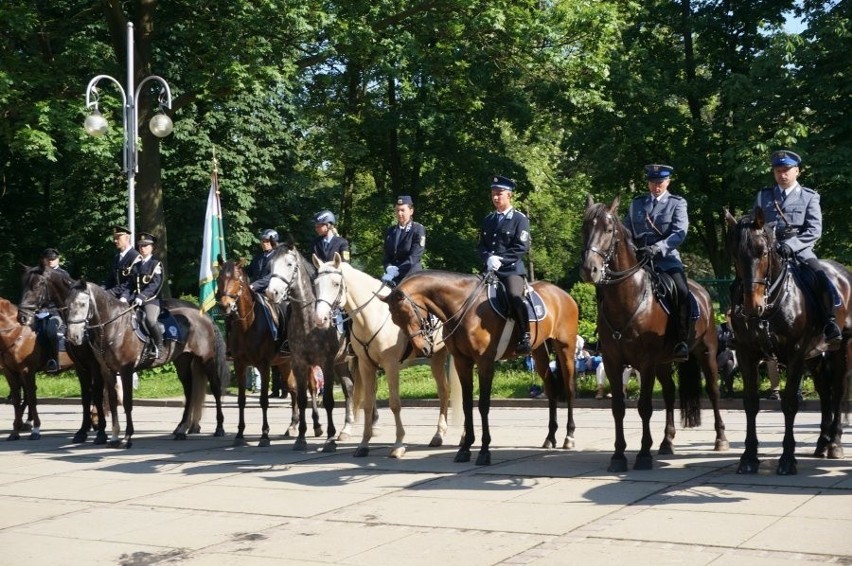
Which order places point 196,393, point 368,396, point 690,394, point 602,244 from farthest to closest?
point 196,393, point 368,396, point 690,394, point 602,244

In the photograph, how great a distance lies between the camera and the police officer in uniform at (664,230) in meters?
12.2

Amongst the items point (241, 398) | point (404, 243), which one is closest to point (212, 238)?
point (241, 398)

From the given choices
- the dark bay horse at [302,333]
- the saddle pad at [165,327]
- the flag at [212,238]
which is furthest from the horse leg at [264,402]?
the flag at [212,238]

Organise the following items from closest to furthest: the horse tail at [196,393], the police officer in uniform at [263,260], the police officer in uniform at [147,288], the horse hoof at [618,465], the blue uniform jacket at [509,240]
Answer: the horse hoof at [618,465]
the blue uniform jacket at [509,240]
the police officer in uniform at [147,288]
the police officer in uniform at [263,260]
the horse tail at [196,393]

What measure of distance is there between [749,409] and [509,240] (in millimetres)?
3510

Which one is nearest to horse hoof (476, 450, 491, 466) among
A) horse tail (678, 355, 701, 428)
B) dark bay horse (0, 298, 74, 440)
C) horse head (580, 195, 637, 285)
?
horse head (580, 195, 637, 285)

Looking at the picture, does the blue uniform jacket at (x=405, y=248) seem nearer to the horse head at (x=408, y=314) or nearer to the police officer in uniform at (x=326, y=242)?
the police officer in uniform at (x=326, y=242)

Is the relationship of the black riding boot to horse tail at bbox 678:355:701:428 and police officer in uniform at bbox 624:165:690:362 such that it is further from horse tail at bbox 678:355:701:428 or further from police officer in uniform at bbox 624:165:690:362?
horse tail at bbox 678:355:701:428

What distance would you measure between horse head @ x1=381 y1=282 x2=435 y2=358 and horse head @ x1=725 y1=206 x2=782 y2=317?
3620 mm

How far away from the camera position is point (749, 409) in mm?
11656

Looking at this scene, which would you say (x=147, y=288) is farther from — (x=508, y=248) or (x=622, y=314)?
(x=622, y=314)

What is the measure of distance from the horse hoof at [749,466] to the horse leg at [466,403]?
3.12 metres

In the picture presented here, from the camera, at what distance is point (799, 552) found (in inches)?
310

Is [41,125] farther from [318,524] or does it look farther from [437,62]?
[318,524]
